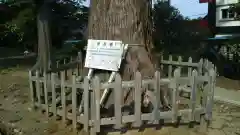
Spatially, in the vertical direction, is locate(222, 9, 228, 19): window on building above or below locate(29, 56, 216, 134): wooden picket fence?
above

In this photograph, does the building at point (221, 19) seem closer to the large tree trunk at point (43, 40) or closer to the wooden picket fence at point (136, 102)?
the large tree trunk at point (43, 40)

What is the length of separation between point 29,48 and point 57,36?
193 inches

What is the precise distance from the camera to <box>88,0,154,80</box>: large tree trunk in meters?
4.90

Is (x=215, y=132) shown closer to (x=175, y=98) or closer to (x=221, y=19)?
(x=175, y=98)

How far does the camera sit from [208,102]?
4.64 metres

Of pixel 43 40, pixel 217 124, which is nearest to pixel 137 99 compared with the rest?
pixel 217 124

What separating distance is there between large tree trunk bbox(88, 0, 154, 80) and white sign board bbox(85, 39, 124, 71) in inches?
8.4

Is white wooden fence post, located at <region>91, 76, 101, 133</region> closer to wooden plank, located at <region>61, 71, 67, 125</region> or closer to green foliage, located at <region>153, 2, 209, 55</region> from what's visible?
wooden plank, located at <region>61, 71, 67, 125</region>

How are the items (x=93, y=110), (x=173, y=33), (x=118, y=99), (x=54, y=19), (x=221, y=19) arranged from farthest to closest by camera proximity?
(x=54, y=19), (x=221, y=19), (x=173, y=33), (x=93, y=110), (x=118, y=99)

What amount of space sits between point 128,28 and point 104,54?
677mm

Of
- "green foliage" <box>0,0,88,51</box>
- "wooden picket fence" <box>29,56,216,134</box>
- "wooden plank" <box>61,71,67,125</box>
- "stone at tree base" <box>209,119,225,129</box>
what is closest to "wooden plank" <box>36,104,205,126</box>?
"wooden picket fence" <box>29,56,216,134</box>

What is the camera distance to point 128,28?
16.1ft

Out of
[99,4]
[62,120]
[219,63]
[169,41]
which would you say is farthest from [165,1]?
[62,120]

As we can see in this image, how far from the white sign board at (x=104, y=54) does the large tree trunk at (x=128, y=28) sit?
0.21m
